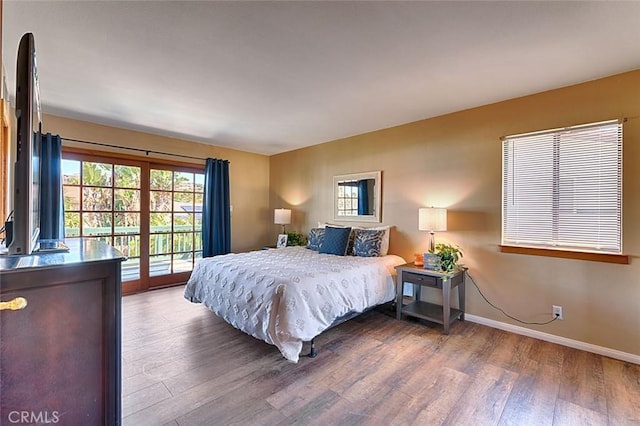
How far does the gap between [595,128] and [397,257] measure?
7.57ft

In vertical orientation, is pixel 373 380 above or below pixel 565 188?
below

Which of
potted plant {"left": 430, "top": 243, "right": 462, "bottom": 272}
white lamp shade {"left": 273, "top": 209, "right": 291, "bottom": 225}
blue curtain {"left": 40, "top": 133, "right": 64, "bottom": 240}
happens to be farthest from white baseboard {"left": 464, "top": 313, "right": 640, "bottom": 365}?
blue curtain {"left": 40, "top": 133, "right": 64, "bottom": 240}

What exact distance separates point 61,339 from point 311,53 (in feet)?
7.18

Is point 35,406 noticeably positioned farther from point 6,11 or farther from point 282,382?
point 6,11

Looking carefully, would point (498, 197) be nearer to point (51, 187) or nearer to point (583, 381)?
point (583, 381)

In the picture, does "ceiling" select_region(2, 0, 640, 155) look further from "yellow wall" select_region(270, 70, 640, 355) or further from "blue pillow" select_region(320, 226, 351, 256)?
"blue pillow" select_region(320, 226, 351, 256)

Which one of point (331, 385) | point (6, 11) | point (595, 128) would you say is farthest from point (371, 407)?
point (6, 11)

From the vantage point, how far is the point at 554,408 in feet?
5.99

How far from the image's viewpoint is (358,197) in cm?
432

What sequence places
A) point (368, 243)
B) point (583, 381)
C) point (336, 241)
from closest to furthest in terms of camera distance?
point (583, 381) → point (368, 243) → point (336, 241)

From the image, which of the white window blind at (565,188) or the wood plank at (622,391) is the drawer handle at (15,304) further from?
the white window blind at (565,188)

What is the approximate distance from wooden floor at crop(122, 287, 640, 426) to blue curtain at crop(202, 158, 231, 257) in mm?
1960

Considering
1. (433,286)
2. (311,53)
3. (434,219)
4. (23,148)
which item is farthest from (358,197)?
(23,148)

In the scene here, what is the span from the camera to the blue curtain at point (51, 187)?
3.32 metres
